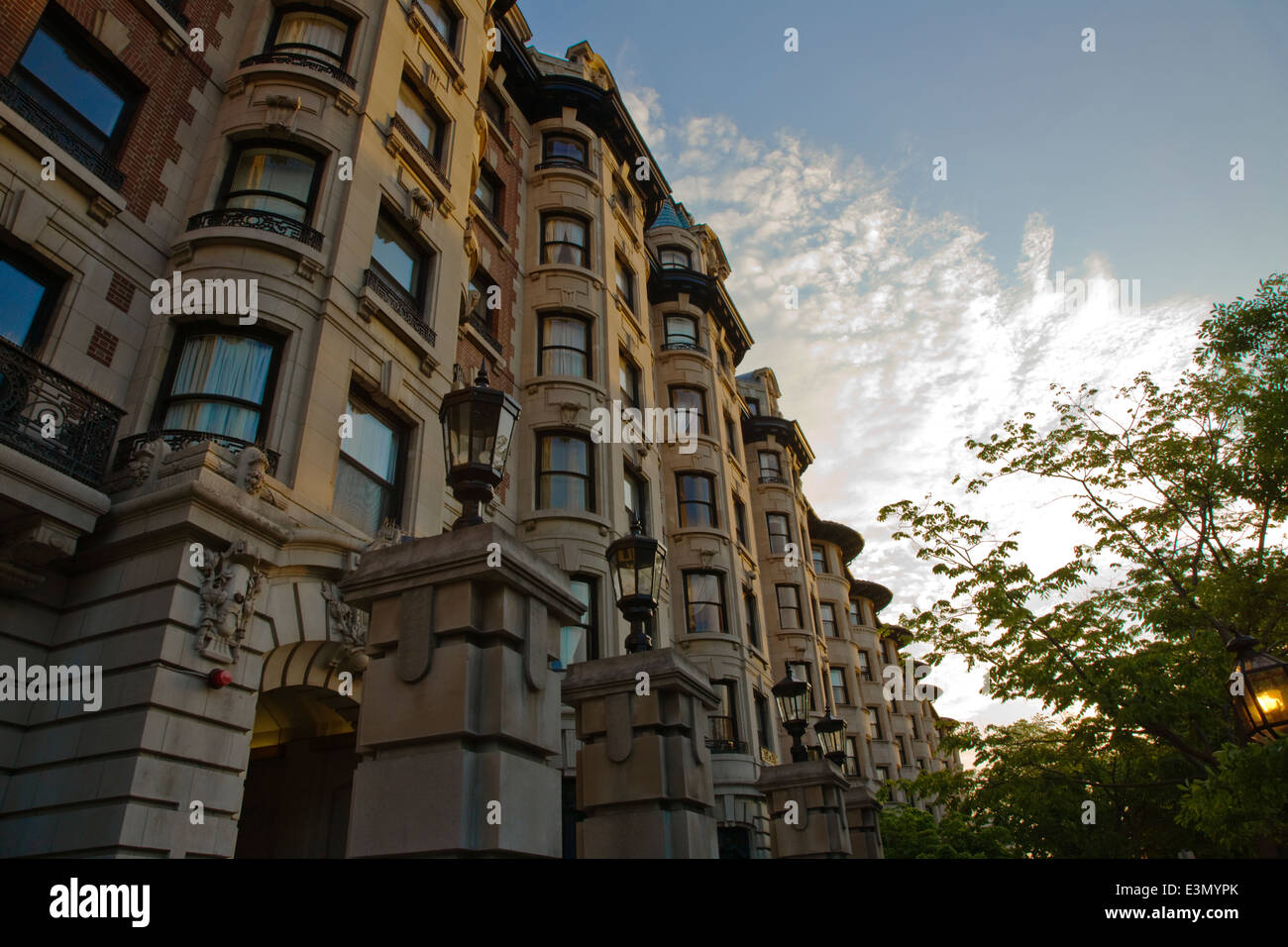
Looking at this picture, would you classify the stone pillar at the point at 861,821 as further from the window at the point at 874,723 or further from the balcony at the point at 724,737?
the window at the point at 874,723

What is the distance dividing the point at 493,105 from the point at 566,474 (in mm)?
12010

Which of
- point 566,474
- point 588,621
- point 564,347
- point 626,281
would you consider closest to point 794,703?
point 588,621

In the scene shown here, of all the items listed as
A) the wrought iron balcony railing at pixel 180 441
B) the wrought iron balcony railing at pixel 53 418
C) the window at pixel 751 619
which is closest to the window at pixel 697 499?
the window at pixel 751 619

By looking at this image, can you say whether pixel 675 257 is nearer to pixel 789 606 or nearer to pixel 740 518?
pixel 740 518

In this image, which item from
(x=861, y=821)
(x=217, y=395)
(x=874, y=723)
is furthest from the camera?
(x=874, y=723)

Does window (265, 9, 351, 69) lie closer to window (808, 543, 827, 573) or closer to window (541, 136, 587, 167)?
window (541, 136, 587, 167)

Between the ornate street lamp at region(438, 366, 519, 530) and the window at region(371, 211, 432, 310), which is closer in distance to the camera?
the ornate street lamp at region(438, 366, 519, 530)

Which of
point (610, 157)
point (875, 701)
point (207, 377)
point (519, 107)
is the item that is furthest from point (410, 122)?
point (875, 701)

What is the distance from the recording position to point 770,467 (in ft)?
128

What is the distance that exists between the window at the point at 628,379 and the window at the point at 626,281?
2.54 meters

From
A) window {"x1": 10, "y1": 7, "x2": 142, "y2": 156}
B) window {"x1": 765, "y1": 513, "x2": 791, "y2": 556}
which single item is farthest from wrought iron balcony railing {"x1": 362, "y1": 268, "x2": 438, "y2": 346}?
window {"x1": 765, "y1": 513, "x2": 791, "y2": 556}

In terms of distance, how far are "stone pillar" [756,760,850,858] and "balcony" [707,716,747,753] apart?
22.0 ft

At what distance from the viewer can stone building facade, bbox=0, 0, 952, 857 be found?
834cm
